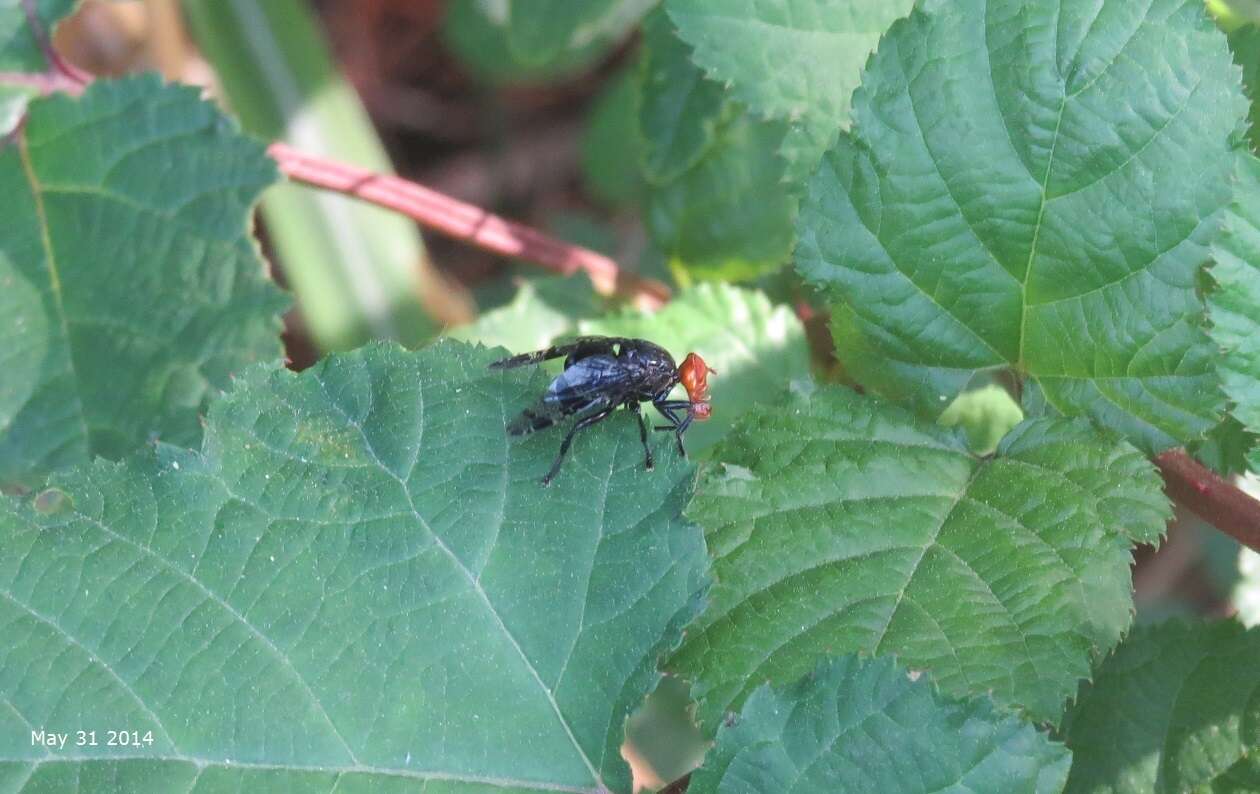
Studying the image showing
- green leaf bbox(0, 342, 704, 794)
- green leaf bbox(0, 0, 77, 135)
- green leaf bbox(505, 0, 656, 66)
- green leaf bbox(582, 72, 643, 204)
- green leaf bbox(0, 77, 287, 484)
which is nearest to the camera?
green leaf bbox(0, 342, 704, 794)

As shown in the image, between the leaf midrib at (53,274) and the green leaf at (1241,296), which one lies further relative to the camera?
the leaf midrib at (53,274)

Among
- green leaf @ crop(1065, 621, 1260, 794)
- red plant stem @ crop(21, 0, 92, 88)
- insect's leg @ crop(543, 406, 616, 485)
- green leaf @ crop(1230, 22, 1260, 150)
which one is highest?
red plant stem @ crop(21, 0, 92, 88)

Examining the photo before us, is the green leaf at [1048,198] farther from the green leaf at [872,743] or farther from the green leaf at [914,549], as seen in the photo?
the green leaf at [872,743]

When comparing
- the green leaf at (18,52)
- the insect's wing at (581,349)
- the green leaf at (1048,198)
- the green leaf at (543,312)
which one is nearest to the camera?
the green leaf at (1048,198)

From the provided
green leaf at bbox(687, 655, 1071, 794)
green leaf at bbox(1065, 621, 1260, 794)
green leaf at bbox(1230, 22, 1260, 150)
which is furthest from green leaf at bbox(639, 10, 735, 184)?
green leaf at bbox(687, 655, 1071, 794)

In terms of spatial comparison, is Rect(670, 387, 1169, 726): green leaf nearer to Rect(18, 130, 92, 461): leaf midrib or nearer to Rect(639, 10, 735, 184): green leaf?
Rect(639, 10, 735, 184): green leaf

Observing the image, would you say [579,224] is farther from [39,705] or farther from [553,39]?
[39,705]

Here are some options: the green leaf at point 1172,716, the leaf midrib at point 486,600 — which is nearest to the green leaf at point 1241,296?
the green leaf at point 1172,716

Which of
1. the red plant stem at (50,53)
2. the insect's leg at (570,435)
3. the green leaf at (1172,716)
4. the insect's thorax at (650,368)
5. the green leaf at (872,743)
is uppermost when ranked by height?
the red plant stem at (50,53)
